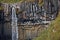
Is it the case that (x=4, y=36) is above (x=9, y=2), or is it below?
below

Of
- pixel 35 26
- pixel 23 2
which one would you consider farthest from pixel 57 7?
pixel 23 2

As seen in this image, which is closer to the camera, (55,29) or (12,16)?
(55,29)

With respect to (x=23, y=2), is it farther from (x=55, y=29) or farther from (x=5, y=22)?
(x=55, y=29)

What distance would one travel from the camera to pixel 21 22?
17.2m

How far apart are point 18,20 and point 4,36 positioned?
1.30m

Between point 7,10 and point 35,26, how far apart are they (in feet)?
7.44

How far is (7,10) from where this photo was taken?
18031mm

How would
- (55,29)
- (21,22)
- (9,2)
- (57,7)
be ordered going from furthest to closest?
(9,2) → (21,22) → (57,7) → (55,29)

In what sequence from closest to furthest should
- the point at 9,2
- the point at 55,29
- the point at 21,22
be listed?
the point at 55,29 < the point at 21,22 < the point at 9,2

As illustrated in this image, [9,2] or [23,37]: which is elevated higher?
[9,2]

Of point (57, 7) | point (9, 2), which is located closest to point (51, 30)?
point (57, 7)

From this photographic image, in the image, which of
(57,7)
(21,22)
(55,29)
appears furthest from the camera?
(21,22)

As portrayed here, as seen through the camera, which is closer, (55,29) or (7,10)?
(55,29)

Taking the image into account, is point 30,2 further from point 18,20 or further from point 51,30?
point 51,30
